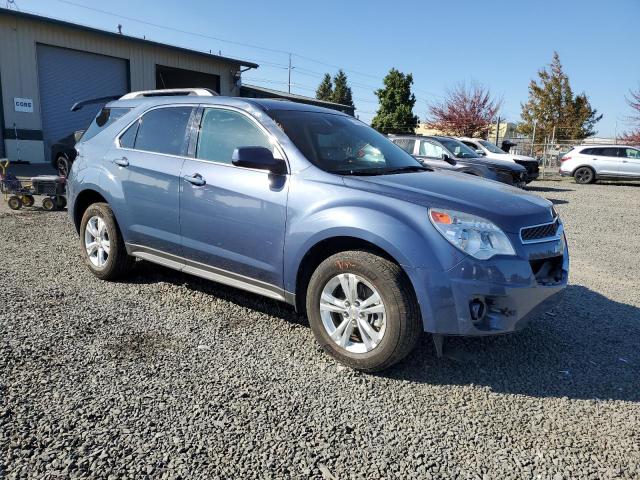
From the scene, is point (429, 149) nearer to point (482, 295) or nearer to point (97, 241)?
point (97, 241)

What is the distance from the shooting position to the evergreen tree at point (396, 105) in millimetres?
36875

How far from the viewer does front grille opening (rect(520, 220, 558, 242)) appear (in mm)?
3098

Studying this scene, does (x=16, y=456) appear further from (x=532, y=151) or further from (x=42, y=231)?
(x=532, y=151)

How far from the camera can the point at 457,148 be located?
13281 millimetres

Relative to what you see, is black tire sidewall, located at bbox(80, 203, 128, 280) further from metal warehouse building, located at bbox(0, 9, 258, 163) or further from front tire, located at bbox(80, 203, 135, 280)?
metal warehouse building, located at bbox(0, 9, 258, 163)

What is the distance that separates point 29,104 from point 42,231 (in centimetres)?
1402

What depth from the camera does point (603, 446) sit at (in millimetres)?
2545

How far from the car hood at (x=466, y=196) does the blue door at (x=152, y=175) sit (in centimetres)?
161

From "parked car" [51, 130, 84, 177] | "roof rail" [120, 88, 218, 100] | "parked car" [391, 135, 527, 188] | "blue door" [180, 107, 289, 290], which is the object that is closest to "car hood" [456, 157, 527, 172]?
"parked car" [391, 135, 527, 188]

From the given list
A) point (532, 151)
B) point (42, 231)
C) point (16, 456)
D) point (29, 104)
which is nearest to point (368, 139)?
point (16, 456)

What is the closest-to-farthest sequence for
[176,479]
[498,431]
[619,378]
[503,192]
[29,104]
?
[176,479] → [498,431] → [619,378] → [503,192] → [29,104]

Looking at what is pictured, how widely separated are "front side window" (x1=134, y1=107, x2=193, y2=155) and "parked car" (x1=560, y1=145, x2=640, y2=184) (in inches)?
804

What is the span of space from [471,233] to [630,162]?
68.6 feet

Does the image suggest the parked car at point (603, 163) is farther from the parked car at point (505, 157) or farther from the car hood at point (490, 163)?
the car hood at point (490, 163)
